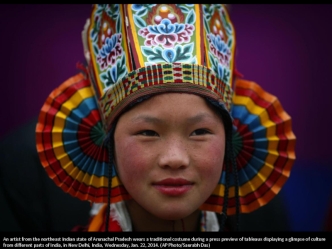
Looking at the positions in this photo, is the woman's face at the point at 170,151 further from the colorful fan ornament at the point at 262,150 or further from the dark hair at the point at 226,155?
the colorful fan ornament at the point at 262,150

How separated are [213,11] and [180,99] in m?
0.38

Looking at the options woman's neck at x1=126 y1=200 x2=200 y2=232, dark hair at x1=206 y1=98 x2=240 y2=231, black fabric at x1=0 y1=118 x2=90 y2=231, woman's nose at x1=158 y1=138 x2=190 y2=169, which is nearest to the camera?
woman's nose at x1=158 y1=138 x2=190 y2=169

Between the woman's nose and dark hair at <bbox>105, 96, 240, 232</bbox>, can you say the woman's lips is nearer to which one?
the woman's nose

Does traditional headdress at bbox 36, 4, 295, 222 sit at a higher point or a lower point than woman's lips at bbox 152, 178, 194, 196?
higher

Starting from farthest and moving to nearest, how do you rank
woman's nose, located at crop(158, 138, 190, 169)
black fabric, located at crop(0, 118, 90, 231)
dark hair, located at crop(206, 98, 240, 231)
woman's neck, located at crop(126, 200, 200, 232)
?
1. black fabric, located at crop(0, 118, 90, 231)
2. woman's neck, located at crop(126, 200, 200, 232)
3. dark hair, located at crop(206, 98, 240, 231)
4. woman's nose, located at crop(158, 138, 190, 169)

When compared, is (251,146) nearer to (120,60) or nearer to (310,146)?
(120,60)

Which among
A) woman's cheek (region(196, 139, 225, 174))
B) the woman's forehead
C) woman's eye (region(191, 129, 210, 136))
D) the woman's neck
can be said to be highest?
the woman's forehead

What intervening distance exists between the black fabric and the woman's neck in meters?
0.41

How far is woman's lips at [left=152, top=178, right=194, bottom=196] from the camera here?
1289 mm

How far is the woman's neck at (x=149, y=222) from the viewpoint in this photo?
4.89ft

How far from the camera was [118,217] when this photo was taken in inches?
59.9

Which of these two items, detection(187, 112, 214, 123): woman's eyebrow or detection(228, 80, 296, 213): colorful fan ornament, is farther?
detection(228, 80, 296, 213): colorful fan ornament

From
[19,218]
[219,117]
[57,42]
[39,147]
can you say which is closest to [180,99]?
[219,117]

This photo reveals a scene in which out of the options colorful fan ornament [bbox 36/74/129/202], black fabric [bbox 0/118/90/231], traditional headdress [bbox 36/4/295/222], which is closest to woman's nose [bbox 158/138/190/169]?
traditional headdress [bbox 36/4/295/222]
